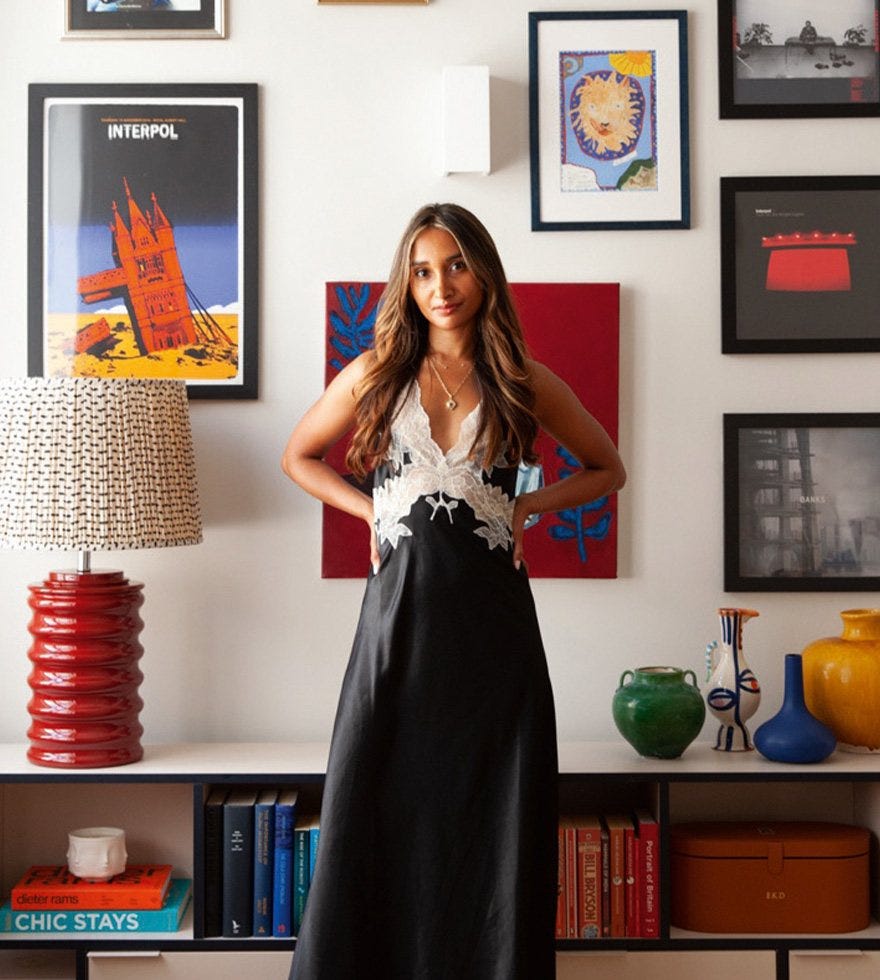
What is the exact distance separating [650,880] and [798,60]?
6.11ft

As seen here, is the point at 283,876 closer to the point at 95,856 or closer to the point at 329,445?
the point at 95,856

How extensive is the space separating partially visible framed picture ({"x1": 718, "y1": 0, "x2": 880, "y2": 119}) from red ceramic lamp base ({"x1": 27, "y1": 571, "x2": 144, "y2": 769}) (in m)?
1.78

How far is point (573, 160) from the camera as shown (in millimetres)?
2881

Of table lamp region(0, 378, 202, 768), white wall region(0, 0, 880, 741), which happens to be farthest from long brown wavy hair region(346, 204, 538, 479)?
white wall region(0, 0, 880, 741)

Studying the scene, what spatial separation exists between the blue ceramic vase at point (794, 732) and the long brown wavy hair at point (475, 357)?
2.67 ft

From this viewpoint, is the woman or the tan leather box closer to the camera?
the woman

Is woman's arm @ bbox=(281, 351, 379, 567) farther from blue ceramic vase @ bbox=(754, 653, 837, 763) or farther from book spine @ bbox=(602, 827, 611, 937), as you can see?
blue ceramic vase @ bbox=(754, 653, 837, 763)

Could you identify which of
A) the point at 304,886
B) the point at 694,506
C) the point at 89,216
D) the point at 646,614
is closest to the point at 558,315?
the point at 694,506

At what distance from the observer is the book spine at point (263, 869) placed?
8.48ft

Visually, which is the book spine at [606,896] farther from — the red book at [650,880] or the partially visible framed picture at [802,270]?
the partially visible framed picture at [802,270]

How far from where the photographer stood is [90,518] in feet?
8.13

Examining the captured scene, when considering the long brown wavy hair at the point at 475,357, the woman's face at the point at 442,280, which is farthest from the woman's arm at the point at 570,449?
the woman's face at the point at 442,280

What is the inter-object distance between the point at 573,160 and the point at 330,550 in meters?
1.05

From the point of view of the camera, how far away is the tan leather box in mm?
2607
